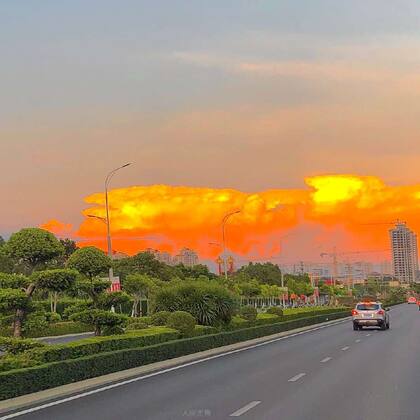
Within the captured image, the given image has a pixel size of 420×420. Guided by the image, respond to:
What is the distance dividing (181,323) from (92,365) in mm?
10586

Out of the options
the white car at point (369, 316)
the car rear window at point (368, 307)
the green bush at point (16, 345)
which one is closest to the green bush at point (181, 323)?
the green bush at point (16, 345)

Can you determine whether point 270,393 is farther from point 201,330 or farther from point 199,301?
point 199,301

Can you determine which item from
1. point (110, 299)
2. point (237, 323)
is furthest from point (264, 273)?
point (110, 299)

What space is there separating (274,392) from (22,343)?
6.71 meters

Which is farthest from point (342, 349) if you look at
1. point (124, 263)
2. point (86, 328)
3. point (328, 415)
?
point (124, 263)

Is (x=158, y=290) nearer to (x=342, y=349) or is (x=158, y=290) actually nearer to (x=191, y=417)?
(x=342, y=349)

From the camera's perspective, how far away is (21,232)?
21.8m

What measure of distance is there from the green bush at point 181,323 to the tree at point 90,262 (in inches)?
142

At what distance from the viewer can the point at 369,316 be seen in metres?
43.0

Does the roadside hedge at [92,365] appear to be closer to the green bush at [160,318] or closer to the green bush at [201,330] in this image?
the green bush at [201,330]

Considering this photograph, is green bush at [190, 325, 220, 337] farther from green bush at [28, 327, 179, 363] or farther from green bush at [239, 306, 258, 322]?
green bush at [239, 306, 258, 322]

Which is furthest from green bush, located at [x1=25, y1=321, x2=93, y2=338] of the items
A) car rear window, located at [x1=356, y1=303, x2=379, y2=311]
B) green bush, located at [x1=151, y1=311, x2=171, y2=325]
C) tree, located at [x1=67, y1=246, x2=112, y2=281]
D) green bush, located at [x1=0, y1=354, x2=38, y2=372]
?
green bush, located at [x1=0, y1=354, x2=38, y2=372]

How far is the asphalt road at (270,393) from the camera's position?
11883 mm

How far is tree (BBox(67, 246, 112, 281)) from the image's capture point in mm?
26688
